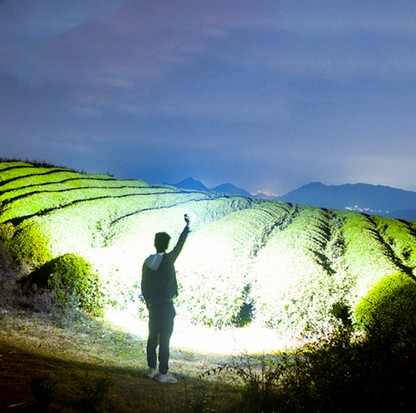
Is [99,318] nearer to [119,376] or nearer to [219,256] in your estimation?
[119,376]

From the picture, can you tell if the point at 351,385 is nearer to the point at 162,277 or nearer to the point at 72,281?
the point at 162,277

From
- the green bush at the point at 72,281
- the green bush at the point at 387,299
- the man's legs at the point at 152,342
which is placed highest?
the green bush at the point at 387,299

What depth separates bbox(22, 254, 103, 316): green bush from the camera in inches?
405

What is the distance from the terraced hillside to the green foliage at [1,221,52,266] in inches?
1.8

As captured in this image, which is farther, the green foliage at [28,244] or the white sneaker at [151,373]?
the green foliage at [28,244]

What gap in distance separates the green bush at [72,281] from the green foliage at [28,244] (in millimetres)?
3524

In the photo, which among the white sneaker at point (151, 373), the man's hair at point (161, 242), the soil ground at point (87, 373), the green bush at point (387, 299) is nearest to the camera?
the soil ground at point (87, 373)

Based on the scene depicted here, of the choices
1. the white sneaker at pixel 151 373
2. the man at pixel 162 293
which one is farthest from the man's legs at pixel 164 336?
the white sneaker at pixel 151 373

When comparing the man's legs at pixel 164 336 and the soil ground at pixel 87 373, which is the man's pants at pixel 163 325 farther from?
the soil ground at pixel 87 373

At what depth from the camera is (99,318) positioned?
34.5 feet

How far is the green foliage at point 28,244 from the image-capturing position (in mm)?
14164

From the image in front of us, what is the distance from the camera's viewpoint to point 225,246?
1711cm

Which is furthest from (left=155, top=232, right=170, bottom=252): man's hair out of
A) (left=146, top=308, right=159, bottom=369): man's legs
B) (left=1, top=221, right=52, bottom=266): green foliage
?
(left=1, top=221, right=52, bottom=266): green foliage

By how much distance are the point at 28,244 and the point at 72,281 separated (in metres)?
5.58
